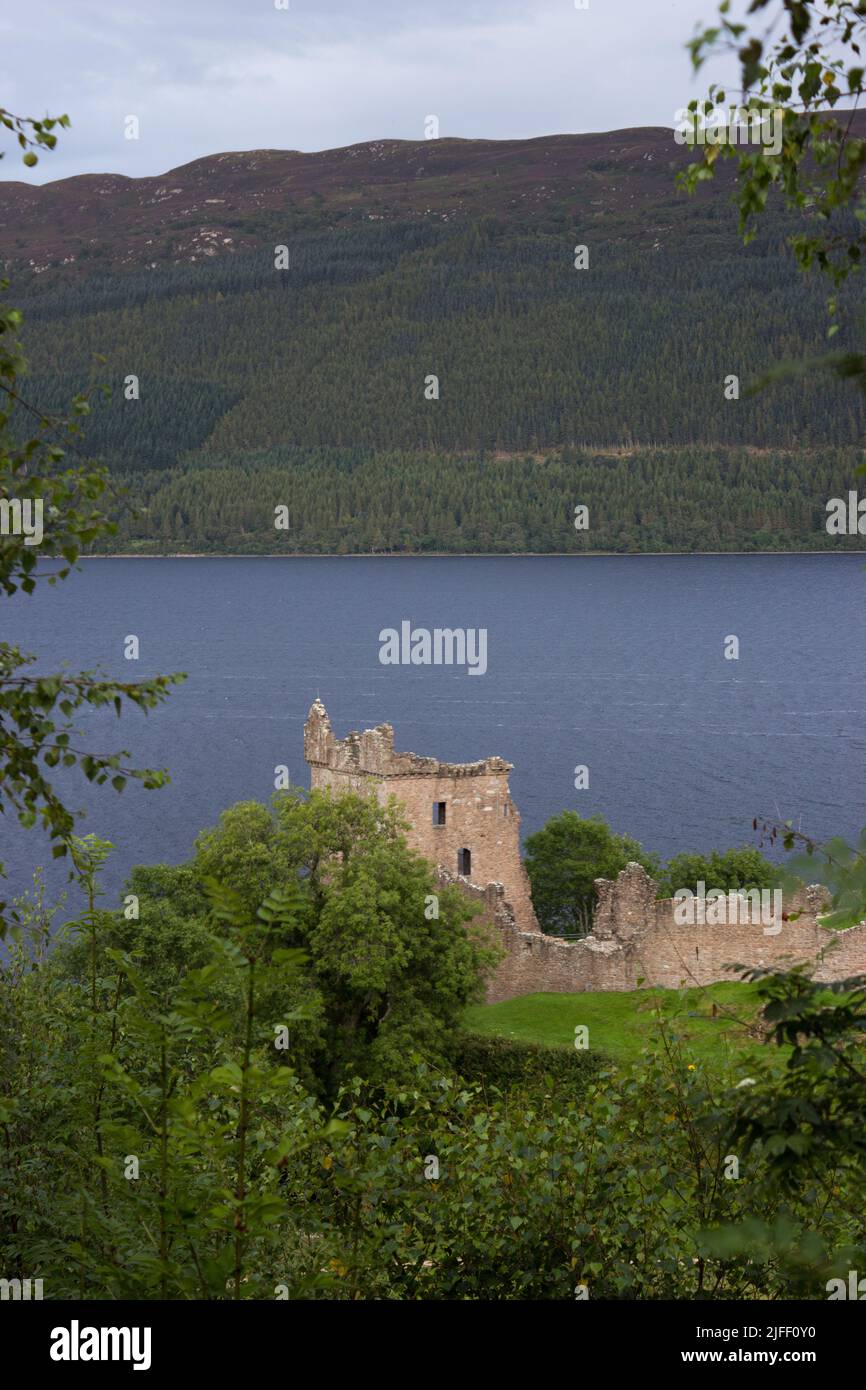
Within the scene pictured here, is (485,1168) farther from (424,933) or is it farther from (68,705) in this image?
(424,933)

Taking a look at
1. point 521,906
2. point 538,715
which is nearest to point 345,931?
point 521,906

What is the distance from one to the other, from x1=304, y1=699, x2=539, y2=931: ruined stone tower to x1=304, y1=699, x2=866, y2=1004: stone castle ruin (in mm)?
28

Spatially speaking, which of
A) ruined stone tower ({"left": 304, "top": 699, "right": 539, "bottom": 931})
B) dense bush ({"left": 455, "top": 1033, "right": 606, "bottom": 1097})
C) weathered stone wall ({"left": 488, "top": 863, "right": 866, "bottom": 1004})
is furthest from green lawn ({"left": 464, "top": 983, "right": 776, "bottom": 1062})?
ruined stone tower ({"left": 304, "top": 699, "right": 539, "bottom": 931})

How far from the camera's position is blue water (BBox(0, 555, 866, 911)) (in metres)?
90.8

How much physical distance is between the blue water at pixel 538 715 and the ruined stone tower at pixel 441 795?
25.7m

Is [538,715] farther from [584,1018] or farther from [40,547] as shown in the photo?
[40,547]

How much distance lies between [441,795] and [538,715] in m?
79.2

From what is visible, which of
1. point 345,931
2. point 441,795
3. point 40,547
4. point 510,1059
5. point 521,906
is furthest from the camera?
point 521,906

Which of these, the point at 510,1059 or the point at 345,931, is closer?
the point at 345,931

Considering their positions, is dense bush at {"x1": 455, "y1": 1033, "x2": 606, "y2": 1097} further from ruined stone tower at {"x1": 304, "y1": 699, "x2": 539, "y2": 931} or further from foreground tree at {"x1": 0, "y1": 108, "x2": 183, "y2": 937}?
foreground tree at {"x1": 0, "y1": 108, "x2": 183, "y2": 937}

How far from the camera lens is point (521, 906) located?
47.2m

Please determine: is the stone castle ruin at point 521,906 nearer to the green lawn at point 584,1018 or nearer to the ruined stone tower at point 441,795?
the ruined stone tower at point 441,795

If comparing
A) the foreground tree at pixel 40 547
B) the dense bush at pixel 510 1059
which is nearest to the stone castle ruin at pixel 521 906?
the dense bush at pixel 510 1059
